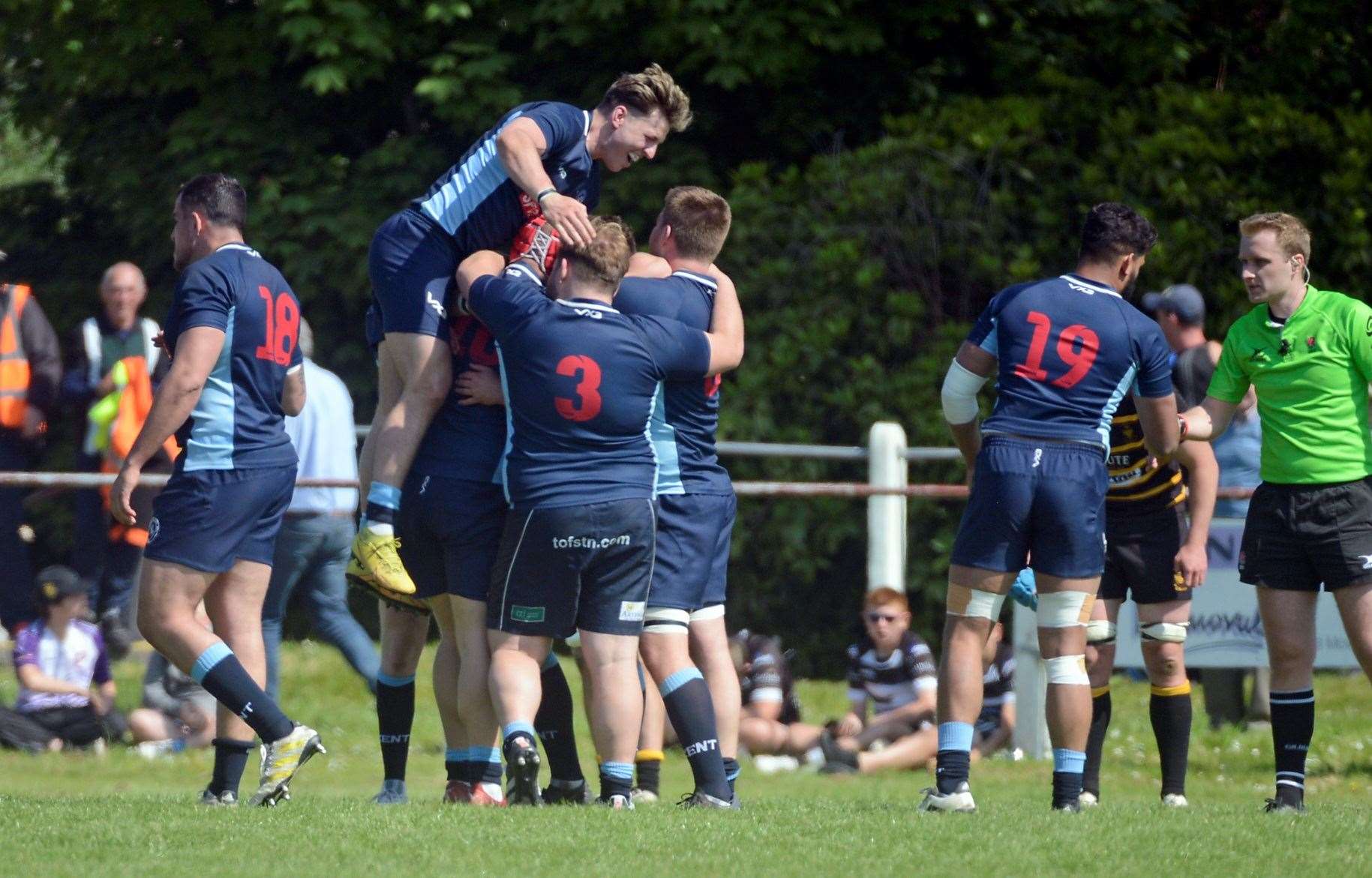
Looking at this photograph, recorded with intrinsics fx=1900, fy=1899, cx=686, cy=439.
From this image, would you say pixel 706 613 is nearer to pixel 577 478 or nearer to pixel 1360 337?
pixel 577 478

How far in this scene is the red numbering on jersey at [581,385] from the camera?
6324 mm

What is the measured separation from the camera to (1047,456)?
6738 millimetres

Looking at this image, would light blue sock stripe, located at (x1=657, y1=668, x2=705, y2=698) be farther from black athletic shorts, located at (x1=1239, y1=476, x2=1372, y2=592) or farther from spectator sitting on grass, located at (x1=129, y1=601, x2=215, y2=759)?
spectator sitting on grass, located at (x1=129, y1=601, x2=215, y2=759)

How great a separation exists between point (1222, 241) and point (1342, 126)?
1.09 m

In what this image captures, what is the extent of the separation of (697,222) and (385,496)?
1532mm

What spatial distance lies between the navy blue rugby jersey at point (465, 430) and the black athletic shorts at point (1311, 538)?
2905 millimetres

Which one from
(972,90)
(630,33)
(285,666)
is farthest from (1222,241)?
(285,666)

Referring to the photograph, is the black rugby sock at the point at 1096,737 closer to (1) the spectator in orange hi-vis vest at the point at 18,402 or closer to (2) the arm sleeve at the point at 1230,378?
(2) the arm sleeve at the point at 1230,378

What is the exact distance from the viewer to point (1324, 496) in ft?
23.3

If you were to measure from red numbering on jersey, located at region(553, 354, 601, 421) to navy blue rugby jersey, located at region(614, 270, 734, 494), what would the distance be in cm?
51

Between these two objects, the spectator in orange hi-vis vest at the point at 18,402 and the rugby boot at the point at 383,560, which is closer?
the rugby boot at the point at 383,560

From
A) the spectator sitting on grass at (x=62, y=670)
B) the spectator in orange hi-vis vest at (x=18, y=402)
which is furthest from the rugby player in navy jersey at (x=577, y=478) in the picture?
the spectator in orange hi-vis vest at (x=18, y=402)

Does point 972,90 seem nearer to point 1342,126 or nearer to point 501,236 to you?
point 1342,126

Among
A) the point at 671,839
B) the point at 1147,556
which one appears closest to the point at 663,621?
the point at 671,839
